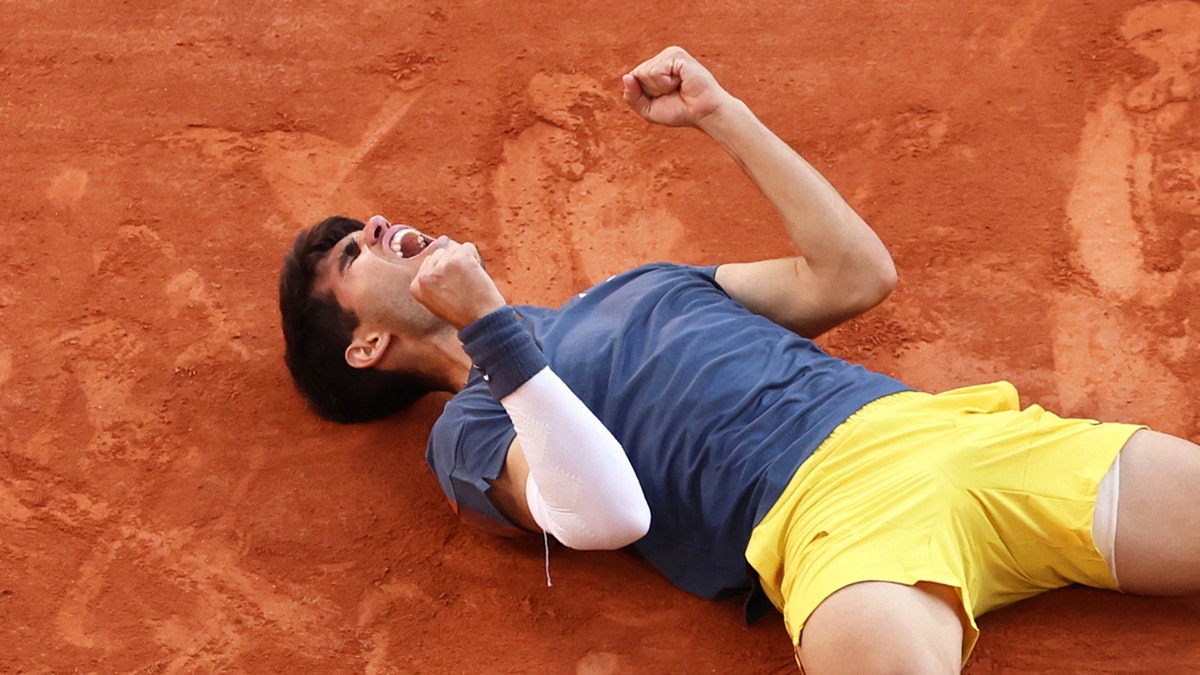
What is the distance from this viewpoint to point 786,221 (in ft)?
8.68

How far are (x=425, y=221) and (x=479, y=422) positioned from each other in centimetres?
113

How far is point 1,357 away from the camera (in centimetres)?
316

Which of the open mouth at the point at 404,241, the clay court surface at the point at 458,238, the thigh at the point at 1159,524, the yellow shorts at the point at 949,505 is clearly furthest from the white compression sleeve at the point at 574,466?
the thigh at the point at 1159,524

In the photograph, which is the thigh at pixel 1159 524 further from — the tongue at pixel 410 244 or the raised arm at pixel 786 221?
the tongue at pixel 410 244

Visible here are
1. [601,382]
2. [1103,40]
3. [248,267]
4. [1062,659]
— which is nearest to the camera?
[1062,659]

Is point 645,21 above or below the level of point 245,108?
above

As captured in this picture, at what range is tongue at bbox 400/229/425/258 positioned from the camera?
2.89 m

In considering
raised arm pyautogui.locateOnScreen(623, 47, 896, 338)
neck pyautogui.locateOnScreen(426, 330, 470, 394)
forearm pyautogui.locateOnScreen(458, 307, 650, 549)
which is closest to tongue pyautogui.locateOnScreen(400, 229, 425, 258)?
neck pyautogui.locateOnScreen(426, 330, 470, 394)

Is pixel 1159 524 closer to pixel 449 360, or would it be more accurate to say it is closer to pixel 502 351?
pixel 502 351

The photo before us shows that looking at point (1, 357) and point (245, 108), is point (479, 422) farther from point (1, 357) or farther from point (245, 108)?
point (245, 108)

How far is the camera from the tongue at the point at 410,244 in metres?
2.89

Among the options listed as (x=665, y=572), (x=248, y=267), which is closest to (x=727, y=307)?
(x=665, y=572)

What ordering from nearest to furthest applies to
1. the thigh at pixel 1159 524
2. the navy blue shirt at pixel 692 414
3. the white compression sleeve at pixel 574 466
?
the white compression sleeve at pixel 574 466 < the thigh at pixel 1159 524 < the navy blue shirt at pixel 692 414

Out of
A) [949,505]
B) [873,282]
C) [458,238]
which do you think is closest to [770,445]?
[949,505]
